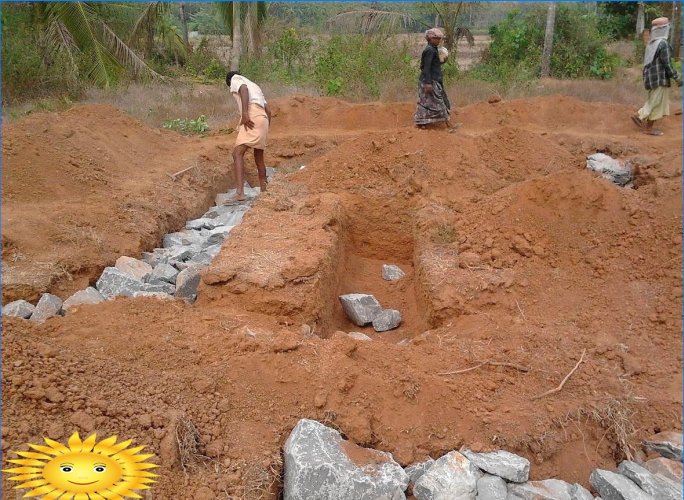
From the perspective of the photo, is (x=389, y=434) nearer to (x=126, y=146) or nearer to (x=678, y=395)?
(x=678, y=395)

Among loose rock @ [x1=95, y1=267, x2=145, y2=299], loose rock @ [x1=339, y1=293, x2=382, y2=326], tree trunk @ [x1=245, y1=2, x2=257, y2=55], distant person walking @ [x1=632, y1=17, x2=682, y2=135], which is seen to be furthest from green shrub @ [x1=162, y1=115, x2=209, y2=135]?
distant person walking @ [x1=632, y1=17, x2=682, y2=135]

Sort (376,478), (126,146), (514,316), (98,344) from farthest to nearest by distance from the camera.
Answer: (126,146) < (514,316) < (98,344) < (376,478)

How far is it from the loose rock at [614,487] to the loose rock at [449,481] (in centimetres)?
68

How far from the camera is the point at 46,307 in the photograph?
4.16 m

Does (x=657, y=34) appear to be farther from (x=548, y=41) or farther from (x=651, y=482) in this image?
(x=651, y=482)

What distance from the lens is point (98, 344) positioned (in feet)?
10.8

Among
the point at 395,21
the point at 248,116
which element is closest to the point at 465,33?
the point at 395,21

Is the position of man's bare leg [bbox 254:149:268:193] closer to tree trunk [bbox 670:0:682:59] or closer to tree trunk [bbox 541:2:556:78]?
tree trunk [bbox 541:2:556:78]

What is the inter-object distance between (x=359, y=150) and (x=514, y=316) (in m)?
3.71

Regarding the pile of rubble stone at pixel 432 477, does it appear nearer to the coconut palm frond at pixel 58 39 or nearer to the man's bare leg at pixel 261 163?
the man's bare leg at pixel 261 163

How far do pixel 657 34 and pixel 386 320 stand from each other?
22.8 ft

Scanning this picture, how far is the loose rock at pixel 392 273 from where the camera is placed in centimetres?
589

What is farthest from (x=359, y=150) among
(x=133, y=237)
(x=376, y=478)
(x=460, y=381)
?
(x=376, y=478)

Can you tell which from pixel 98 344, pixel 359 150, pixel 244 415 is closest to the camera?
pixel 244 415
